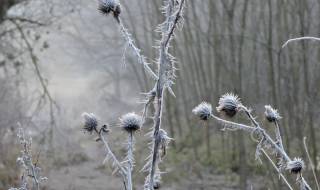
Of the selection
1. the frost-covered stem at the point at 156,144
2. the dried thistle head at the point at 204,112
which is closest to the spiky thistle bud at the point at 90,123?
the dried thistle head at the point at 204,112

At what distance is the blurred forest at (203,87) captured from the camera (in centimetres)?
1398

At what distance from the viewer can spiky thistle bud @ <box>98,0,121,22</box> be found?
Result: 9.00ft

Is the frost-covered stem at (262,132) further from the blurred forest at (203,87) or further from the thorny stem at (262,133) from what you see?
the blurred forest at (203,87)

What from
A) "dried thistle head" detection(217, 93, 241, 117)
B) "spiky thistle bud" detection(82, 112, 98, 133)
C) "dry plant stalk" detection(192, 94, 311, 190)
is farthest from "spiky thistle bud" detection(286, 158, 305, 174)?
"spiky thistle bud" detection(82, 112, 98, 133)

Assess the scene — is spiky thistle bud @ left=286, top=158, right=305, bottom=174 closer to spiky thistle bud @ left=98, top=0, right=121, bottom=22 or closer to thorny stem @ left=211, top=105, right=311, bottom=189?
thorny stem @ left=211, top=105, right=311, bottom=189

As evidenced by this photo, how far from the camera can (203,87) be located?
22438mm

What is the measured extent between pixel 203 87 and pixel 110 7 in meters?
19.8

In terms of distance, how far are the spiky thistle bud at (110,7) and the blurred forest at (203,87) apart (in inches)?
277

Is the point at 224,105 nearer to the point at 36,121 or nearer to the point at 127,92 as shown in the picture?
the point at 36,121

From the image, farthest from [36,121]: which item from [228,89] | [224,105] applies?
[224,105]

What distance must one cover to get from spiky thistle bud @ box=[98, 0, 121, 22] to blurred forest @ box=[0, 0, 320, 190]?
703cm

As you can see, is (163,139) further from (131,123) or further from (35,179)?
(35,179)

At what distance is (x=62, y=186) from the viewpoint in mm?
16625

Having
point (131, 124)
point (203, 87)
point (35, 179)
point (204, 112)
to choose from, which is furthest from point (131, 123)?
point (203, 87)
